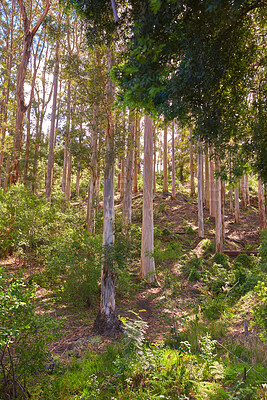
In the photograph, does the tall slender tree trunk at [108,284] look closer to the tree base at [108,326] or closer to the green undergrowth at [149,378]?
the tree base at [108,326]

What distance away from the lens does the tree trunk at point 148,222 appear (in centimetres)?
1062

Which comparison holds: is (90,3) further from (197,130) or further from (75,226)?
(75,226)

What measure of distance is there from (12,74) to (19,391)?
21.8 m

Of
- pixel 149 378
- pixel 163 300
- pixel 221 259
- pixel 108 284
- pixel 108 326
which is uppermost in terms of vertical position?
pixel 108 284

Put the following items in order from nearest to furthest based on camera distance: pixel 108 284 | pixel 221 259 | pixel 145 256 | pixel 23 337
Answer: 1. pixel 23 337
2. pixel 108 284
3. pixel 145 256
4. pixel 221 259

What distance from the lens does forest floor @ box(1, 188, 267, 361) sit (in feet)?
19.8

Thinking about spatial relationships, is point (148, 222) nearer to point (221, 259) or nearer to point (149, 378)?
point (221, 259)

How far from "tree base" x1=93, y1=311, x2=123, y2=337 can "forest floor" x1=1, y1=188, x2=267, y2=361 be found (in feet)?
0.73

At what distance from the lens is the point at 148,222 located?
1080 cm

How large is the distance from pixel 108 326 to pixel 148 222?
5090mm

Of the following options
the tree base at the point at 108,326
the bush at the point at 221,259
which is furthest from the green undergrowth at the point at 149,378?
the bush at the point at 221,259

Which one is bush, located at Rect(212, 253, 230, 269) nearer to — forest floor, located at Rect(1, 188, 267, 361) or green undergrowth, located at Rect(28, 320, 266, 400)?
forest floor, located at Rect(1, 188, 267, 361)

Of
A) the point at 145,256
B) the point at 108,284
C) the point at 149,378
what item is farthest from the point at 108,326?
the point at 145,256

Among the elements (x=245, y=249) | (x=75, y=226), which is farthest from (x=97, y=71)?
(x=245, y=249)
